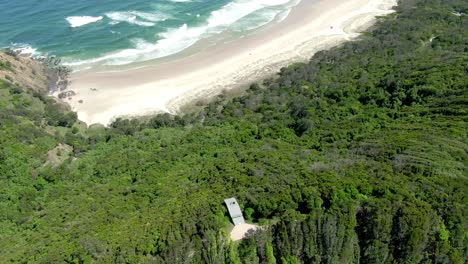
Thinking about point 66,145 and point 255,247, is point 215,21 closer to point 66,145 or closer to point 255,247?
point 66,145

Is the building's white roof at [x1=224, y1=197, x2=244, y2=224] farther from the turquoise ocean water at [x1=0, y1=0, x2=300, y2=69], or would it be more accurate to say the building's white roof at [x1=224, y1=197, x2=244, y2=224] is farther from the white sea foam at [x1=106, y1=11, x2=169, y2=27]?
the white sea foam at [x1=106, y1=11, x2=169, y2=27]

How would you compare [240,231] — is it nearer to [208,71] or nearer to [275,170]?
[275,170]

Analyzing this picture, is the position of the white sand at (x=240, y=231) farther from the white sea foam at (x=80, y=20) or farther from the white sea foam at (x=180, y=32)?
the white sea foam at (x=80, y=20)

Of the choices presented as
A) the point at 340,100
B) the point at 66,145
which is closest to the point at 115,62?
the point at 66,145

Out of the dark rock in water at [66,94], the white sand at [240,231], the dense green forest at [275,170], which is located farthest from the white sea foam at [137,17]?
the white sand at [240,231]

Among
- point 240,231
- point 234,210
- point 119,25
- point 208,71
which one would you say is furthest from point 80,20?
point 240,231

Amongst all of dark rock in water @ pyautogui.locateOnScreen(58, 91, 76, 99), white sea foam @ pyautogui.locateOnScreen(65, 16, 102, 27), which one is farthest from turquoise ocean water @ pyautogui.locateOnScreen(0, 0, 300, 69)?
dark rock in water @ pyautogui.locateOnScreen(58, 91, 76, 99)
